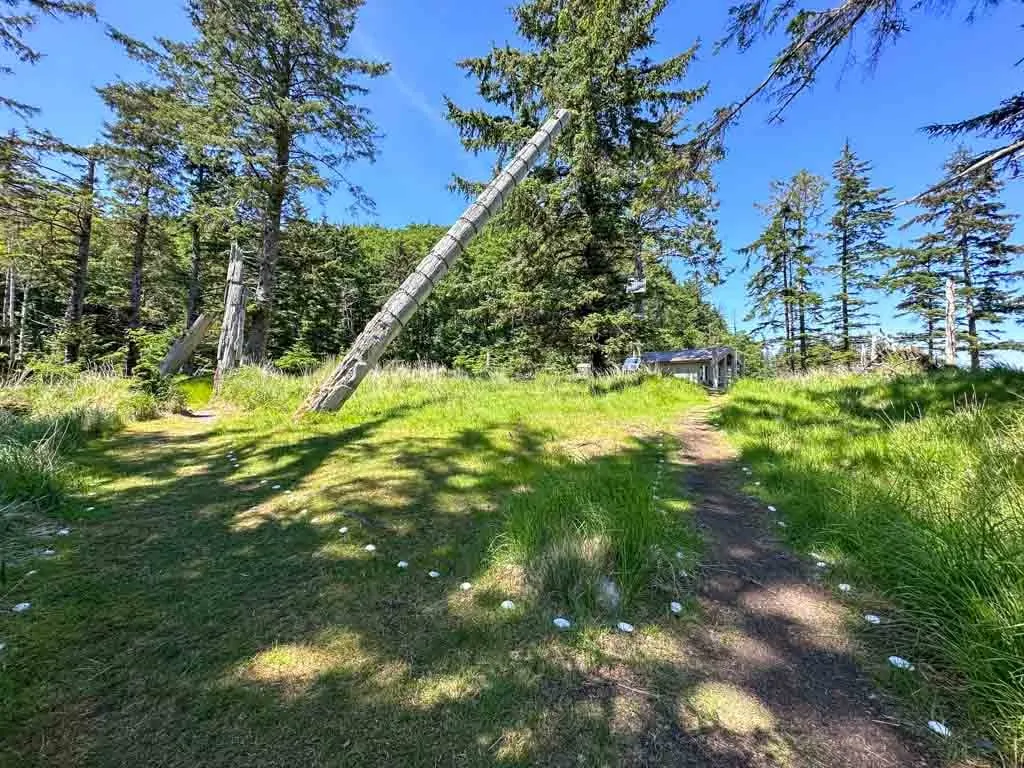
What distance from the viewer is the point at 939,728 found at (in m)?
1.28

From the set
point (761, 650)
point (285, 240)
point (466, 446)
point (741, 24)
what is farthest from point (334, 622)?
point (285, 240)

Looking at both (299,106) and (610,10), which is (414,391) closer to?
(299,106)

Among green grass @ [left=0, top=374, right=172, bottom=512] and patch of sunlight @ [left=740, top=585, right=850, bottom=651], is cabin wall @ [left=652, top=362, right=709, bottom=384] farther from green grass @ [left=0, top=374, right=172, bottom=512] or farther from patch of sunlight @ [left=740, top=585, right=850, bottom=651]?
green grass @ [left=0, top=374, right=172, bottom=512]

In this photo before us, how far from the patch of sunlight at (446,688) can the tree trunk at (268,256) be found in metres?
11.4

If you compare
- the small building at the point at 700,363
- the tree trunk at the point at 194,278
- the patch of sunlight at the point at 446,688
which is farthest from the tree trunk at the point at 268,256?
the small building at the point at 700,363

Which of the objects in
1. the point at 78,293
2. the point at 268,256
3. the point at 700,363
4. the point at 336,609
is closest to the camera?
the point at 336,609

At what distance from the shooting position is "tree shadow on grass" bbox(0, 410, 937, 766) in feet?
4.04

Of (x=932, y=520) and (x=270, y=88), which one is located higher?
(x=270, y=88)

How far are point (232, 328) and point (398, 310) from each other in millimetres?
4664

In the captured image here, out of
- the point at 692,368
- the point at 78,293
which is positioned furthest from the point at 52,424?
the point at 692,368

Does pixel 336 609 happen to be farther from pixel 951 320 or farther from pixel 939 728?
pixel 951 320

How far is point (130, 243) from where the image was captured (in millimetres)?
16422

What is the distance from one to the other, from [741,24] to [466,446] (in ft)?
18.2

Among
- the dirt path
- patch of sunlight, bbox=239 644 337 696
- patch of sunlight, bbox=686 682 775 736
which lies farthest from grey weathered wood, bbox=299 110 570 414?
A: patch of sunlight, bbox=686 682 775 736
